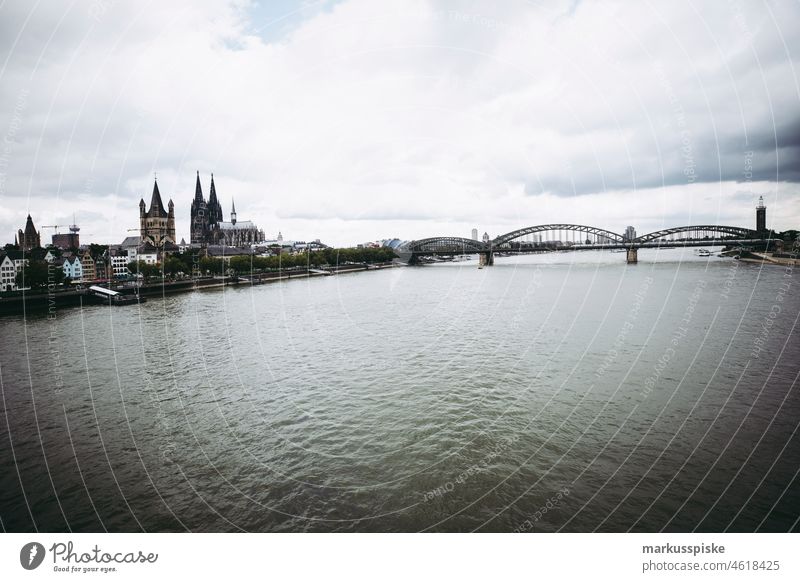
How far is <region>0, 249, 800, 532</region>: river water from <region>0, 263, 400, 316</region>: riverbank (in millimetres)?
16104

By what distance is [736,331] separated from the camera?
16359 mm

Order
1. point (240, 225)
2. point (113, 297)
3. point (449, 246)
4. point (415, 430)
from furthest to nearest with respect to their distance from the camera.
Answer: point (240, 225), point (449, 246), point (113, 297), point (415, 430)

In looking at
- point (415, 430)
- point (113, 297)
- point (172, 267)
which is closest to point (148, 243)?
point (172, 267)

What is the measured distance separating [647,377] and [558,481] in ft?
21.2

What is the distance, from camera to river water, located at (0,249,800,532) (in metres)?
6.16

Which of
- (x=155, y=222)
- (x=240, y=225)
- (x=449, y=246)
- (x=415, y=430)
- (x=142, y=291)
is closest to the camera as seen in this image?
(x=415, y=430)

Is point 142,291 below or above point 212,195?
below

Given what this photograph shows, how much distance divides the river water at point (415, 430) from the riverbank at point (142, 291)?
52.8 feet

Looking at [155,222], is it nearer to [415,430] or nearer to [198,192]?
[198,192]

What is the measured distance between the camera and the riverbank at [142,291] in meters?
30.6

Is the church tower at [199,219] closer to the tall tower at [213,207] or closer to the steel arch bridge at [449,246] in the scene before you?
the tall tower at [213,207]

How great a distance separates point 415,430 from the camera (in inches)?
342

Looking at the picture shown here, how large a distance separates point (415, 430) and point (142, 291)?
40.4 metres

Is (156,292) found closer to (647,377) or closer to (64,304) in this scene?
(64,304)
